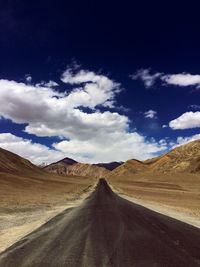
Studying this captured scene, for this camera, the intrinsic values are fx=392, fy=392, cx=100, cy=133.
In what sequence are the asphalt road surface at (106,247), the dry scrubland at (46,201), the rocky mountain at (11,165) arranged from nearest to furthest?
the asphalt road surface at (106,247)
the dry scrubland at (46,201)
the rocky mountain at (11,165)

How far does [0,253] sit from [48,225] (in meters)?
7.30

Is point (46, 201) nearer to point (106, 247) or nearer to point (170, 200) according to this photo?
point (170, 200)

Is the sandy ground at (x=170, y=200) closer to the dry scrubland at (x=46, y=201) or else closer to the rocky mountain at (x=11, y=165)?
the dry scrubland at (x=46, y=201)

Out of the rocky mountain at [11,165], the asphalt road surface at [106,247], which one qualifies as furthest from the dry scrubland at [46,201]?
the rocky mountain at [11,165]

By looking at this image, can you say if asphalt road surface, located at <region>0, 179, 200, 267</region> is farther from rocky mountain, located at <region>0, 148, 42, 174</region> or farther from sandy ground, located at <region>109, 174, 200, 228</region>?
rocky mountain, located at <region>0, 148, 42, 174</region>

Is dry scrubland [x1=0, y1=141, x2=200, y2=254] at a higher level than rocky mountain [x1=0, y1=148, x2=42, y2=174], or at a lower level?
lower

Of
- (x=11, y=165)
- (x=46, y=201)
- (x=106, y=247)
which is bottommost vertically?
(x=106, y=247)

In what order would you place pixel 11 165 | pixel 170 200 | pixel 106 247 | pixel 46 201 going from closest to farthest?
pixel 106 247, pixel 46 201, pixel 170 200, pixel 11 165

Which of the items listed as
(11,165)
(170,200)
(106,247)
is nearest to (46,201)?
(170,200)

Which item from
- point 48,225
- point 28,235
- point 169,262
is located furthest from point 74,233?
point 169,262

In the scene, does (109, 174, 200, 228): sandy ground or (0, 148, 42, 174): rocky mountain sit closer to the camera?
(109, 174, 200, 228): sandy ground

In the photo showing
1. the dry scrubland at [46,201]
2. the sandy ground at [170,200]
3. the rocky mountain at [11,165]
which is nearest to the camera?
the dry scrubland at [46,201]

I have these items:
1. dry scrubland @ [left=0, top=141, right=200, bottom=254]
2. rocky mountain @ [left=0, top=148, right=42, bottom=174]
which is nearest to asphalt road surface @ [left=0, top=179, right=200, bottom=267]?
dry scrubland @ [left=0, top=141, right=200, bottom=254]

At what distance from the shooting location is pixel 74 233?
50.4ft
